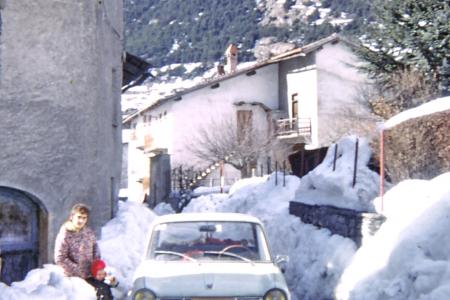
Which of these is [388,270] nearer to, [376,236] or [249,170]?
[376,236]

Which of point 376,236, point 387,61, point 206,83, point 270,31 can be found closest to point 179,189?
point 206,83

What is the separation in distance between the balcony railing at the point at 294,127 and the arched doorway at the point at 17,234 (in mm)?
31590

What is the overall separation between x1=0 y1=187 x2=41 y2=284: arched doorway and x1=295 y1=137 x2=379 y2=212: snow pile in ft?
19.5

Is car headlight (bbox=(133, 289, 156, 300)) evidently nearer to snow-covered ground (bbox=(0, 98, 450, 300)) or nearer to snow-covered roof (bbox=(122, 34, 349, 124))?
snow-covered ground (bbox=(0, 98, 450, 300))

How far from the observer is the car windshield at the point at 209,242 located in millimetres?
8875

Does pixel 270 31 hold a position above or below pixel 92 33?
above

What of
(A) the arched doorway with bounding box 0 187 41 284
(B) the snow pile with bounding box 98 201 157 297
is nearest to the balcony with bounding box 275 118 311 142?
(B) the snow pile with bounding box 98 201 157 297

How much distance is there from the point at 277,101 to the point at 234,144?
5.62m

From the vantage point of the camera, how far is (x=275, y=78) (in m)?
47.9

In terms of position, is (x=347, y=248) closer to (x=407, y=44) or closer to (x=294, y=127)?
(x=407, y=44)

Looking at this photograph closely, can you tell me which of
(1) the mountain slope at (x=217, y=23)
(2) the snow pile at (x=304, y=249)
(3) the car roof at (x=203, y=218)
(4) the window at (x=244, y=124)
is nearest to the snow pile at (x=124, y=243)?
(2) the snow pile at (x=304, y=249)

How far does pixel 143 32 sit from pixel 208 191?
9855 cm

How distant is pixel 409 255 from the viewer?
33.2ft

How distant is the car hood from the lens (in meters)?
7.92
